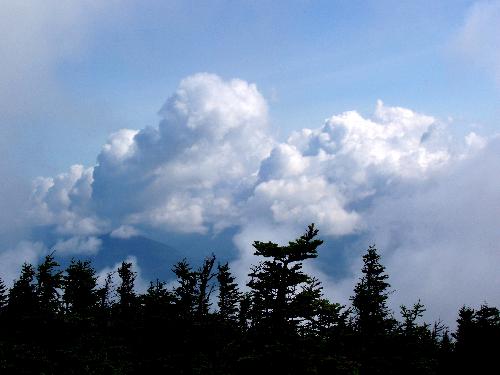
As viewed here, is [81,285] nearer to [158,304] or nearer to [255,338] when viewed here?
[158,304]

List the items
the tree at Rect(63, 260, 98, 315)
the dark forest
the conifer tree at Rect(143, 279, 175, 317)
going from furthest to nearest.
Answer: the tree at Rect(63, 260, 98, 315) → the conifer tree at Rect(143, 279, 175, 317) → the dark forest

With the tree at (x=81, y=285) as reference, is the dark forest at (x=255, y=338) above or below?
below

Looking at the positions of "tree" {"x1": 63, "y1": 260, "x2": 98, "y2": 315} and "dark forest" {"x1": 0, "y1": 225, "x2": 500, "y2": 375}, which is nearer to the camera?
"dark forest" {"x1": 0, "y1": 225, "x2": 500, "y2": 375}

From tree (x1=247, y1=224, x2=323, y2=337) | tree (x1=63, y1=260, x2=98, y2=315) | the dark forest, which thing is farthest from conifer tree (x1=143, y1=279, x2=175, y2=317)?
tree (x1=63, y1=260, x2=98, y2=315)

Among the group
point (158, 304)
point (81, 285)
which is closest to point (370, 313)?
point (158, 304)

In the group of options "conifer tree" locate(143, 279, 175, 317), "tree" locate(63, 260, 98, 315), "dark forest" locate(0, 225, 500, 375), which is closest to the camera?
"dark forest" locate(0, 225, 500, 375)

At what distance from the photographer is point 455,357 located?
1625 cm

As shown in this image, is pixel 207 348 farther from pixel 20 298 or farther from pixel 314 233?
pixel 20 298

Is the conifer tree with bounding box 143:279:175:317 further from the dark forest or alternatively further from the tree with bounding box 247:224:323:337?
the tree with bounding box 247:224:323:337

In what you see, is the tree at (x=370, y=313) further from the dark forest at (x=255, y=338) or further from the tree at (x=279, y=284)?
the tree at (x=279, y=284)

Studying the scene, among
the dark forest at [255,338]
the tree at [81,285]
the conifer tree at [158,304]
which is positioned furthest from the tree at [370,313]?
the tree at [81,285]

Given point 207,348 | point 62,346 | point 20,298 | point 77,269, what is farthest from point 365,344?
point 77,269

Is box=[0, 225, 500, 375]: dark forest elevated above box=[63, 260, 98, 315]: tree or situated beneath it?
situated beneath

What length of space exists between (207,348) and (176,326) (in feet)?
7.60
